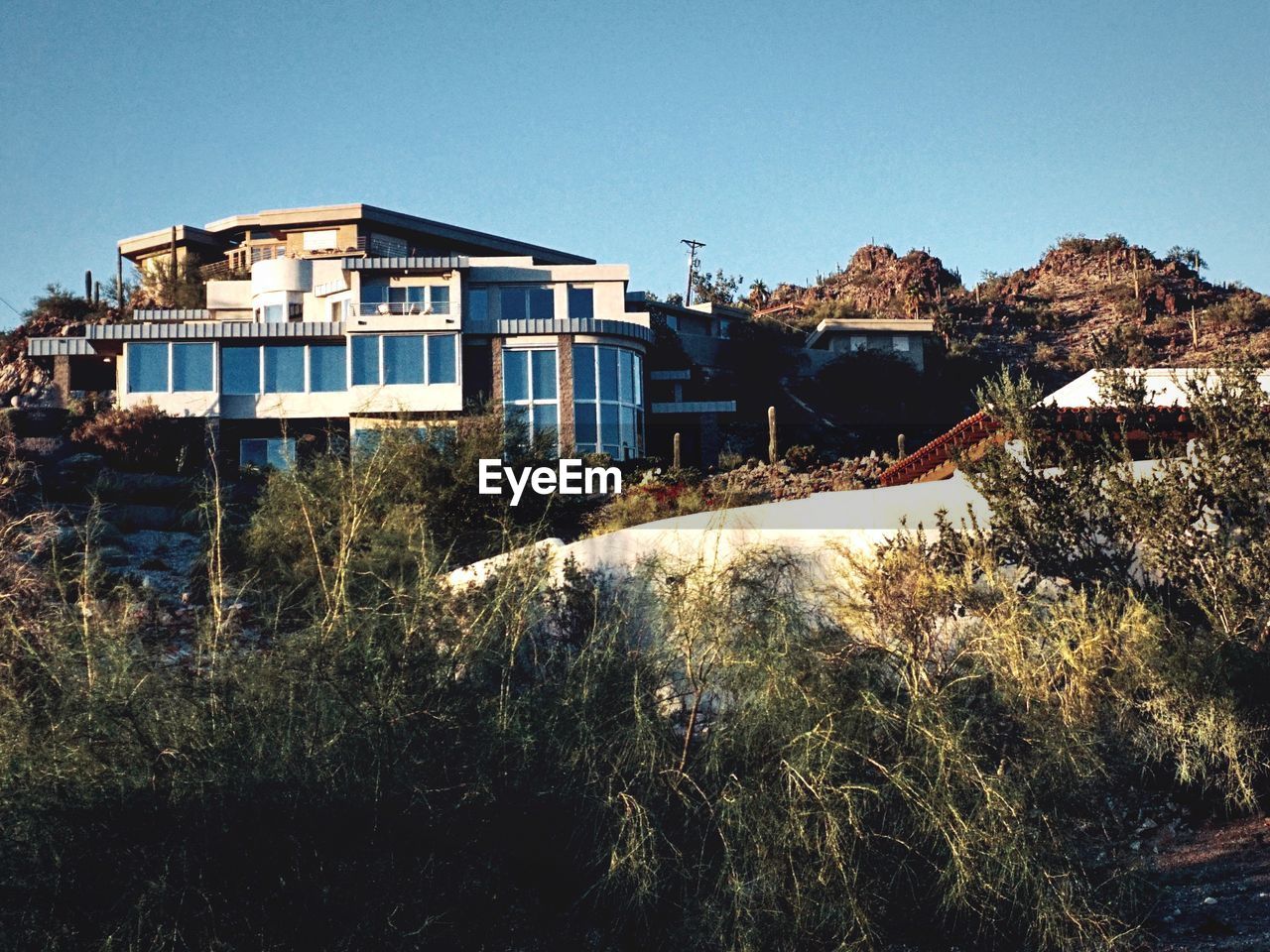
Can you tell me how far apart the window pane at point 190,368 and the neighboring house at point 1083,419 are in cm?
1942

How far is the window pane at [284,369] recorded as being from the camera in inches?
1515

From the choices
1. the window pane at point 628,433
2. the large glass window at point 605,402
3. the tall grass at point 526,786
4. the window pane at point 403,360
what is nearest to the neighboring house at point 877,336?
the large glass window at point 605,402

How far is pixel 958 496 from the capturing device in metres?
21.2

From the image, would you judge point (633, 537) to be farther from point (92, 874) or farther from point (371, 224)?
point (371, 224)

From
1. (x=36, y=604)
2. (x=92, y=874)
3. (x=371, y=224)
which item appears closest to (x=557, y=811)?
(x=92, y=874)

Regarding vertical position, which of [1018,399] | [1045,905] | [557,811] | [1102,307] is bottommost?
[1045,905]

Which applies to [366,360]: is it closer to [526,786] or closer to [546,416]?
[546,416]

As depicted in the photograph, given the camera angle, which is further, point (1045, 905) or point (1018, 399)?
point (1018, 399)

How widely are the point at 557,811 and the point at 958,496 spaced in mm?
11850

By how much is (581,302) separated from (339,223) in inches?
485

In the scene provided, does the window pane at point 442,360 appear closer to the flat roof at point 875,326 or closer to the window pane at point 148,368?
the window pane at point 148,368

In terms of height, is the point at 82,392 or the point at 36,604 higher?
the point at 82,392

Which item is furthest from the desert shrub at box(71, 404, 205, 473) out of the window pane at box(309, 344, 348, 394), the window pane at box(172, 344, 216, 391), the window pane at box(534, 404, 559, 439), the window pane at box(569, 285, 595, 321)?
the window pane at box(569, 285, 595, 321)

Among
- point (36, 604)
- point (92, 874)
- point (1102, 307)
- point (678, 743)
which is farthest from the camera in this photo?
point (1102, 307)
